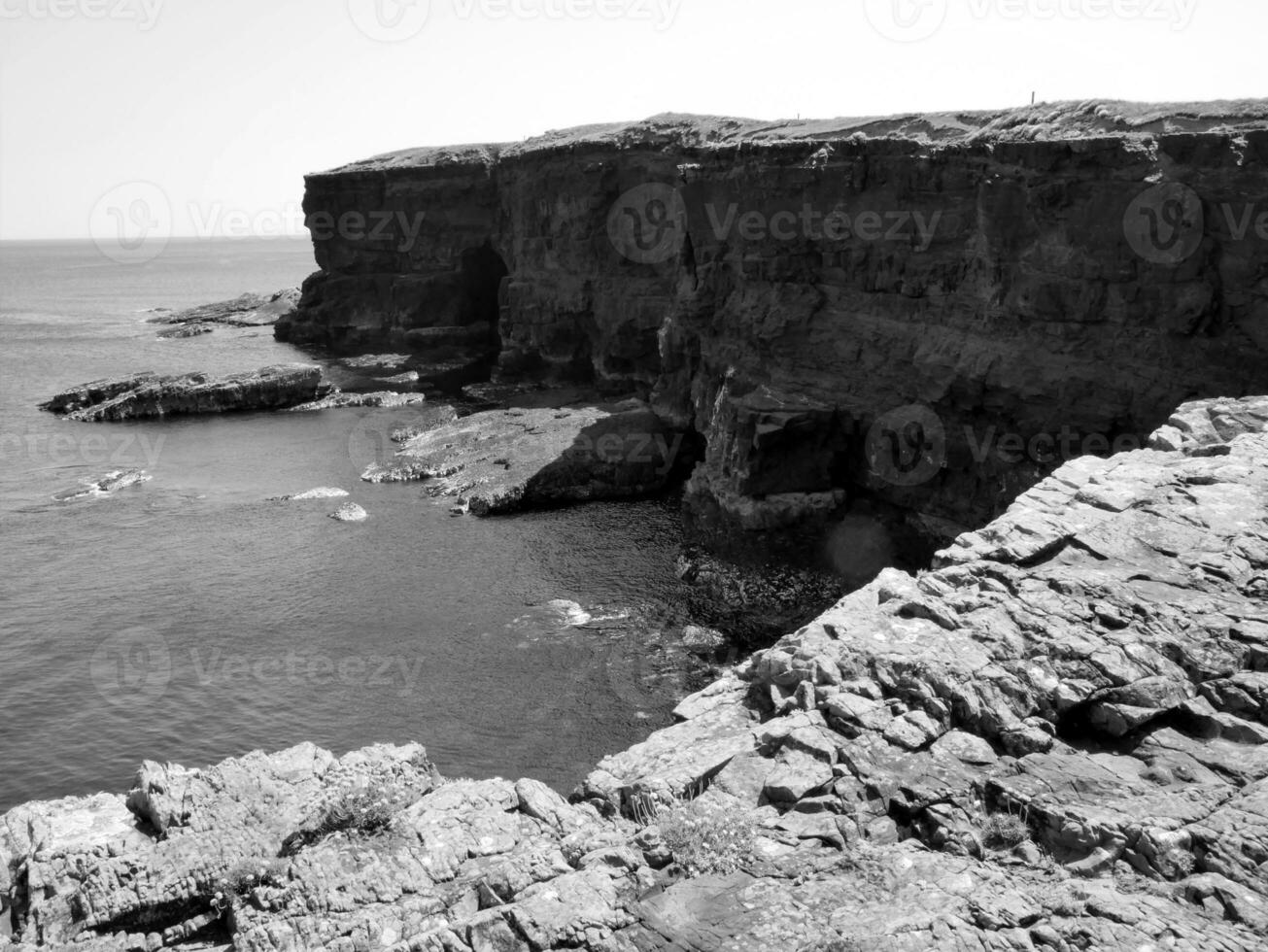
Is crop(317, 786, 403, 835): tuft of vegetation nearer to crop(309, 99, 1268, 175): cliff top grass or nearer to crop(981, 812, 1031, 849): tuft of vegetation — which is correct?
crop(981, 812, 1031, 849): tuft of vegetation

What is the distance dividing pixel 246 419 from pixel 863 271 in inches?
1956

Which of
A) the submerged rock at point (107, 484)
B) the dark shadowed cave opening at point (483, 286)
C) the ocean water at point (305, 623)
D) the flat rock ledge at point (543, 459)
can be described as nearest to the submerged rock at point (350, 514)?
the ocean water at point (305, 623)

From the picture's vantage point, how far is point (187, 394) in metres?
77.5

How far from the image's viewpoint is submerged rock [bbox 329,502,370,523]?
51.7 meters

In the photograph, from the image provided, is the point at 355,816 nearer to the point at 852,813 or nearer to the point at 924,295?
the point at 852,813

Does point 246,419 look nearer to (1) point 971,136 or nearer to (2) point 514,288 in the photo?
(2) point 514,288

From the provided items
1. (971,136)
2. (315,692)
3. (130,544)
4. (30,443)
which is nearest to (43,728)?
(315,692)

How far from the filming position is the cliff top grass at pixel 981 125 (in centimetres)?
3353

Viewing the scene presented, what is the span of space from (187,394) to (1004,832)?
246 ft

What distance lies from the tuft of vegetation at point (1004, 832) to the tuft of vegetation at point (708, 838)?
3.30m

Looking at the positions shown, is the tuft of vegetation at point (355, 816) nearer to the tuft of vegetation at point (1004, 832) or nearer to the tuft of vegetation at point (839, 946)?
the tuft of vegetation at point (839, 946)

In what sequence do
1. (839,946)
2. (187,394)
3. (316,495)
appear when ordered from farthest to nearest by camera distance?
(187,394) → (316,495) → (839,946)

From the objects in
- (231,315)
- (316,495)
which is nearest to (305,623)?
(316,495)

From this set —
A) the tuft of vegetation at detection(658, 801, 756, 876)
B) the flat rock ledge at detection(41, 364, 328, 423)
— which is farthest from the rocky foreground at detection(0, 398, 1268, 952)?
the flat rock ledge at detection(41, 364, 328, 423)
